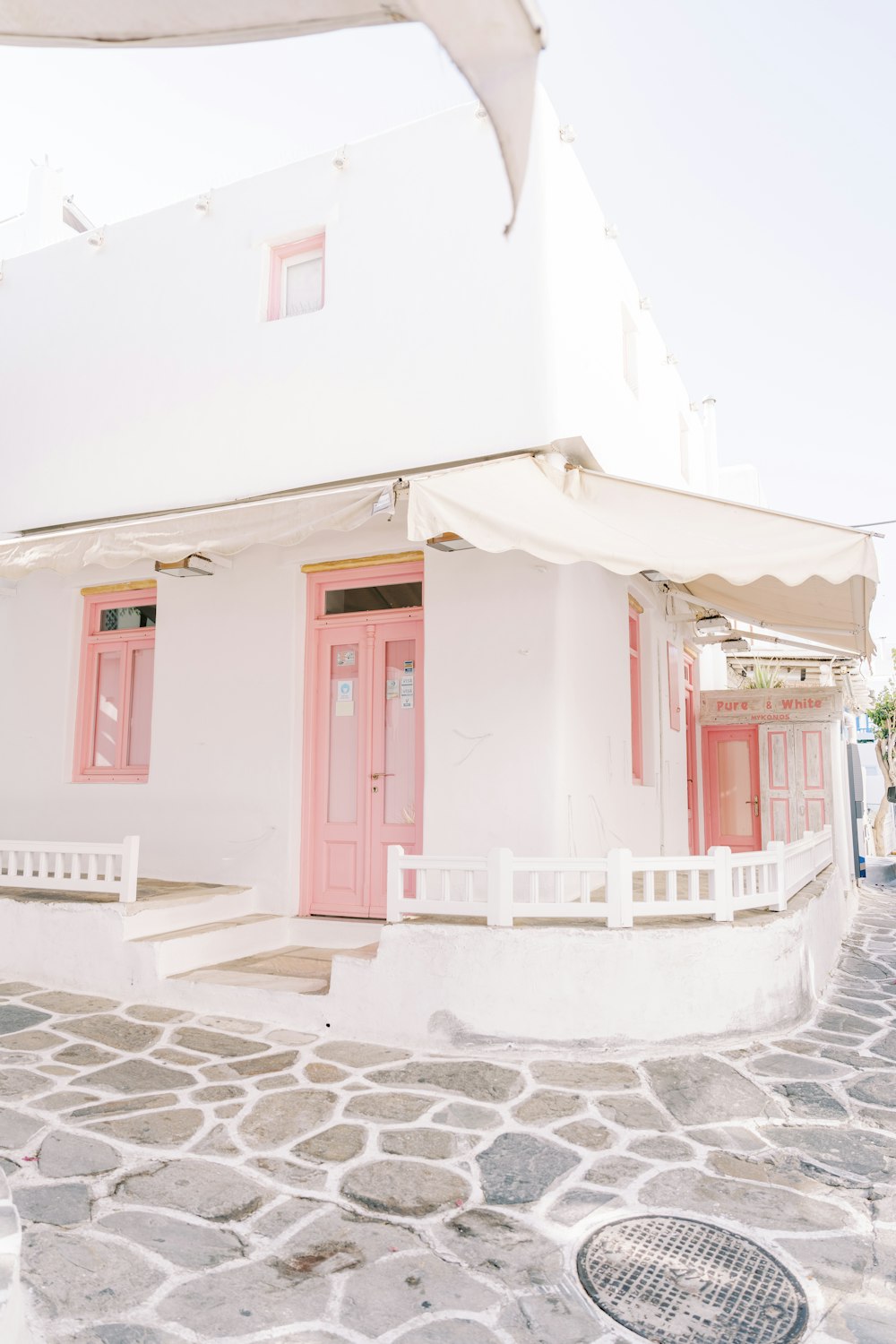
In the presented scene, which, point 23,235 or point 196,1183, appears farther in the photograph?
point 23,235

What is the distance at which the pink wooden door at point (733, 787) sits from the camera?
46.6ft

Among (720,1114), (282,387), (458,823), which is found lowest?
(720,1114)

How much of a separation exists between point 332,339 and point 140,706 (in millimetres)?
4482

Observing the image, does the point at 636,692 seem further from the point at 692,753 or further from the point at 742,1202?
the point at 742,1202

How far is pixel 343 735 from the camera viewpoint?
8.50 m

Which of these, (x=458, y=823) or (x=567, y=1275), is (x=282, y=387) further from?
(x=567, y=1275)

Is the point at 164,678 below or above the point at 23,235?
below

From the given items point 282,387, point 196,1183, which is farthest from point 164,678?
point 196,1183

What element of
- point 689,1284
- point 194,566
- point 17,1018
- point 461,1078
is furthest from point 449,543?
point 689,1284

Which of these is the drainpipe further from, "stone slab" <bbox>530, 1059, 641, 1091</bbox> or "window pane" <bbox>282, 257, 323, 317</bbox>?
"stone slab" <bbox>530, 1059, 641, 1091</bbox>

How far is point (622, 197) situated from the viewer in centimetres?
950

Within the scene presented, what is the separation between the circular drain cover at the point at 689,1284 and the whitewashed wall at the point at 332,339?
19.1 ft

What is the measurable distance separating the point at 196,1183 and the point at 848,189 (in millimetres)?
16261

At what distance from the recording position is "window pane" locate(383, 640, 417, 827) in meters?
8.17
